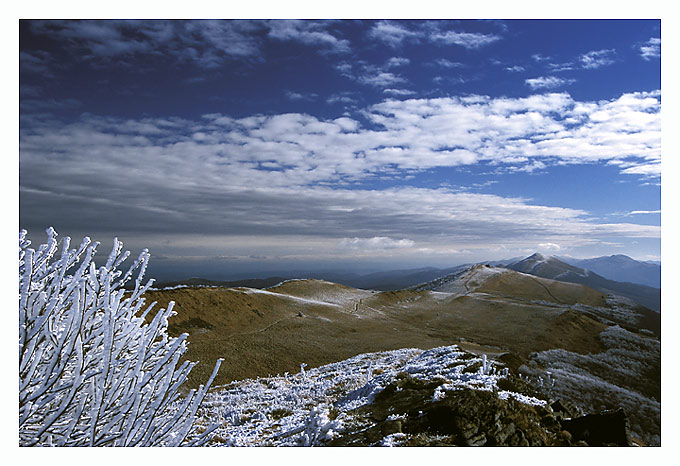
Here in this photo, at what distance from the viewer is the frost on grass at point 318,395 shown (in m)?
5.99

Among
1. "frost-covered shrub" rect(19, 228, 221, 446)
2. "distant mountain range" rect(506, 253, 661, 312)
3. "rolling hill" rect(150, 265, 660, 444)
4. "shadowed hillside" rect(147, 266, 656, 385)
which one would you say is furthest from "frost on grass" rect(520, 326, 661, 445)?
"frost-covered shrub" rect(19, 228, 221, 446)

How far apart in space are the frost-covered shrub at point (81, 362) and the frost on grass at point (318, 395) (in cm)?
328

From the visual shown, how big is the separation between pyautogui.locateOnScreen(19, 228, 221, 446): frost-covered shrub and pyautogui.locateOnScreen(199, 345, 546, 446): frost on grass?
3281 mm

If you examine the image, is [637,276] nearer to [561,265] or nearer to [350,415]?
[561,265]

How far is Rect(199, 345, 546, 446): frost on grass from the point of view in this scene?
5.99 m

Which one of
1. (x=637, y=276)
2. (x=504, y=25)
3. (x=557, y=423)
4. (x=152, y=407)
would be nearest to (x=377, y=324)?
(x=637, y=276)

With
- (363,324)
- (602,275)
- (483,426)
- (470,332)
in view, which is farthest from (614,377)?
(363,324)

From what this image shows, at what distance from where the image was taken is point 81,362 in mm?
2385

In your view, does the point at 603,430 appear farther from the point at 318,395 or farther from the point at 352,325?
the point at 352,325

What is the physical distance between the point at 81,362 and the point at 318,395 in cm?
700

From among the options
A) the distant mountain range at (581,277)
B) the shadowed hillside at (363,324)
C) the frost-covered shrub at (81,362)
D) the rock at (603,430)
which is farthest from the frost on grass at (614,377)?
the frost-covered shrub at (81,362)

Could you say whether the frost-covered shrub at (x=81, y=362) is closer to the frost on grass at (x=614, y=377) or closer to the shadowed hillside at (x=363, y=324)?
the frost on grass at (x=614, y=377)

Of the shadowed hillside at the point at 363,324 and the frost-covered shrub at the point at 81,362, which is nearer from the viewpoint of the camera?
the frost-covered shrub at the point at 81,362

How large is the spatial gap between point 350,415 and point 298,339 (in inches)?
341
